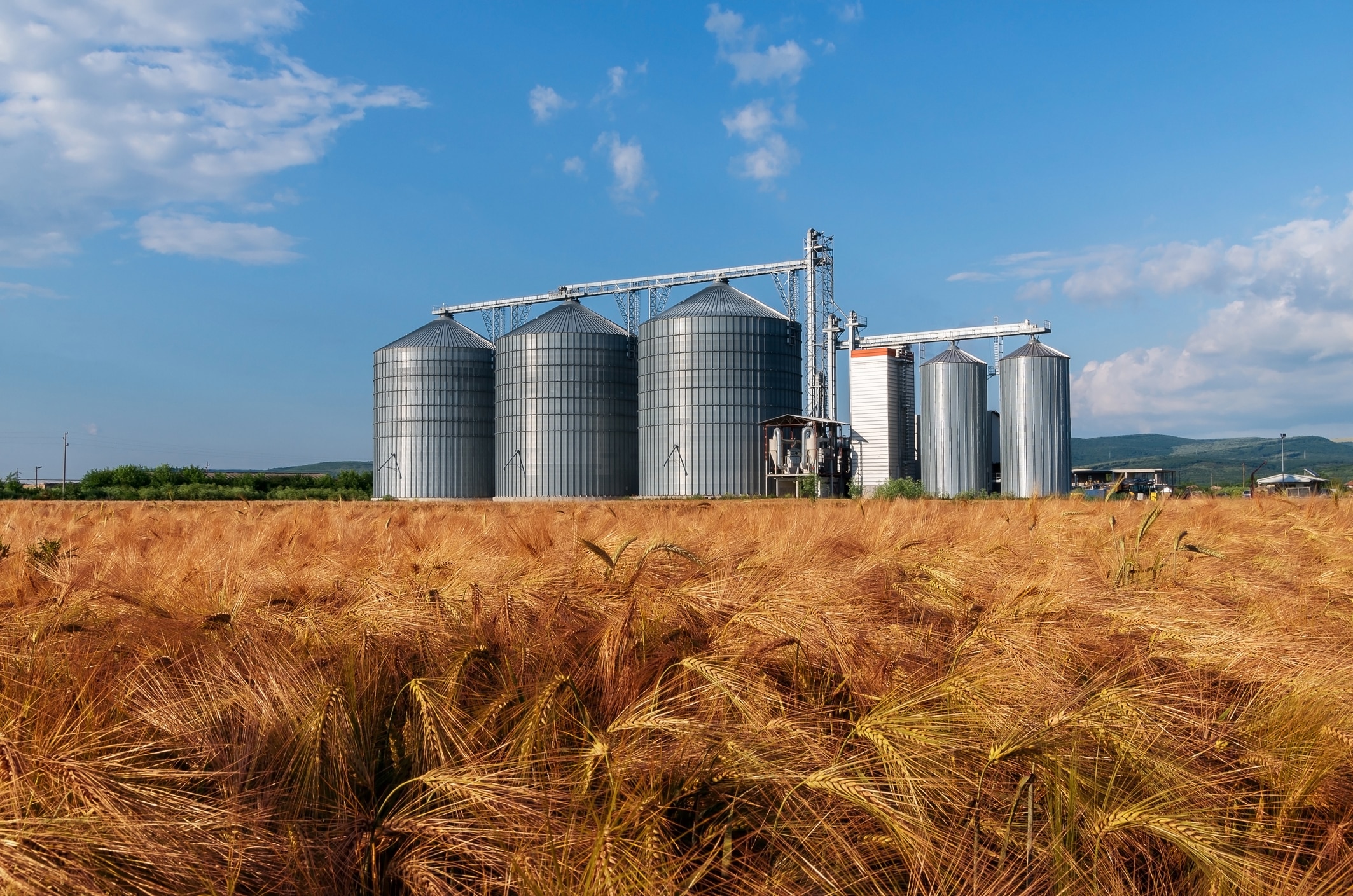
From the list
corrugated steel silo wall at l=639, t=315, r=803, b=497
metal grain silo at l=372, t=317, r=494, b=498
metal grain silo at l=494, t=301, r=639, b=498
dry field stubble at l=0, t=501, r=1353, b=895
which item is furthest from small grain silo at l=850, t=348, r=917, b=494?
dry field stubble at l=0, t=501, r=1353, b=895

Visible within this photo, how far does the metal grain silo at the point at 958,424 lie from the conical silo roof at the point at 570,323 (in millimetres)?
24253

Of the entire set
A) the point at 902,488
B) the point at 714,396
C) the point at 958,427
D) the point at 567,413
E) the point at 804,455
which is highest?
the point at 714,396

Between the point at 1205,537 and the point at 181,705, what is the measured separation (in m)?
9.83

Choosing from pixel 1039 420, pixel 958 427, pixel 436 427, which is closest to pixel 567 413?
pixel 436 427

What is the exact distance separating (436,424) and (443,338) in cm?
736

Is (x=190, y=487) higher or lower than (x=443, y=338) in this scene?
lower

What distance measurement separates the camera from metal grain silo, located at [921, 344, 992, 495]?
65.9 m

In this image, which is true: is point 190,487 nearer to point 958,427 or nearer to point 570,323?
point 570,323

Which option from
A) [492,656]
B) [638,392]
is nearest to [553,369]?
[638,392]

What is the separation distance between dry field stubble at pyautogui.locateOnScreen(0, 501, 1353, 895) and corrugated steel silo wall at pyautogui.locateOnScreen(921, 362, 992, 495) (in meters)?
62.7

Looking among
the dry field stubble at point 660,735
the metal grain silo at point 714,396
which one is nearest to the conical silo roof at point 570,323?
the metal grain silo at point 714,396

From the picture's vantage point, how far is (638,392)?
6700 centimetres

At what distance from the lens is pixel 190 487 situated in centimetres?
5616

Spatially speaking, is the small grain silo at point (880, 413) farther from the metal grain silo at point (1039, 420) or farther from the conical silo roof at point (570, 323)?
the conical silo roof at point (570, 323)
